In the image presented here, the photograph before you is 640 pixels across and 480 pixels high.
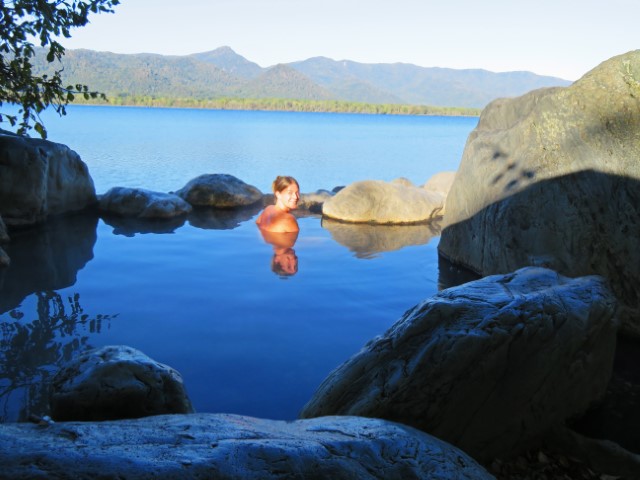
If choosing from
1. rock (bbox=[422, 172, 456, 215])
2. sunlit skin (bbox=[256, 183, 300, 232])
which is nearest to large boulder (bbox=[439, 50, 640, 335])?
sunlit skin (bbox=[256, 183, 300, 232])

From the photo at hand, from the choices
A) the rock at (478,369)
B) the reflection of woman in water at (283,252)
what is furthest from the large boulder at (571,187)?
the reflection of woman in water at (283,252)

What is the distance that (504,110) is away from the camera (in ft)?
28.5

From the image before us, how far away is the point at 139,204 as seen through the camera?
11.9 metres

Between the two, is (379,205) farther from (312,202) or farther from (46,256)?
(46,256)

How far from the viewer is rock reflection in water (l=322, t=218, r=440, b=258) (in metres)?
9.81

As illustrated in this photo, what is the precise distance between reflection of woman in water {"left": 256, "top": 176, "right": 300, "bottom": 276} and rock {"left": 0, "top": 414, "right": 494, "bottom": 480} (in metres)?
5.53

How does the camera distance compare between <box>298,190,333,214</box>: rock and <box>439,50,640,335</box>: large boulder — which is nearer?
<box>439,50,640,335</box>: large boulder

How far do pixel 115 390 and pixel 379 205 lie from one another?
911 centimetres

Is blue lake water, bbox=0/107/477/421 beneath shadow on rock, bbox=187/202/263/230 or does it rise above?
beneath

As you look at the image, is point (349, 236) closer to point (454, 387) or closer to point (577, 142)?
point (577, 142)

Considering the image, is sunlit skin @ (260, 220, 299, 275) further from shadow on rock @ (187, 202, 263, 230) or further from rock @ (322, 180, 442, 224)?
rock @ (322, 180, 442, 224)

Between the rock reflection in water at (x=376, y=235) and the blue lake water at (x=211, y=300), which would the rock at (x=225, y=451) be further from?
the rock reflection in water at (x=376, y=235)

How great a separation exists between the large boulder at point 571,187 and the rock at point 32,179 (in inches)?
288

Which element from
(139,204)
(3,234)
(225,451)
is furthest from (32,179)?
(225,451)
